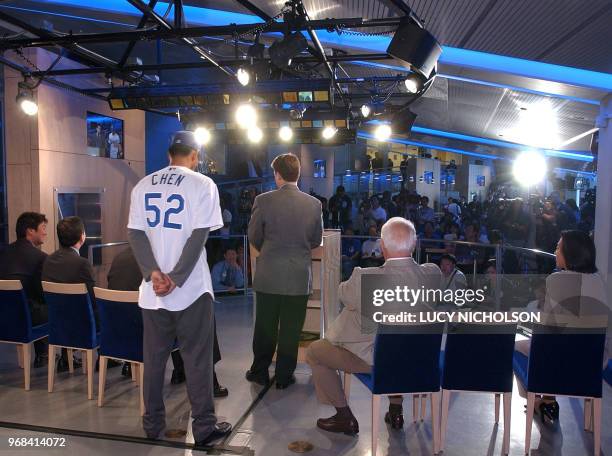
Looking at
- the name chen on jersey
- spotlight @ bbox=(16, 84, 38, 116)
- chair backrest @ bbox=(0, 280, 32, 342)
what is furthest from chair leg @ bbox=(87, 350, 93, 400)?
spotlight @ bbox=(16, 84, 38, 116)

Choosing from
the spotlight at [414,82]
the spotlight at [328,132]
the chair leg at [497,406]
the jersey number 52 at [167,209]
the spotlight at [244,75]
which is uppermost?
the spotlight at [244,75]

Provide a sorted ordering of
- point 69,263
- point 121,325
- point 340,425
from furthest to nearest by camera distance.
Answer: point 69,263 → point 121,325 → point 340,425

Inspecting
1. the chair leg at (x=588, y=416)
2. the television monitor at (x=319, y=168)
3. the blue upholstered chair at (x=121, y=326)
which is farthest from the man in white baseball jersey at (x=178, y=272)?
the television monitor at (x=319, y=168)

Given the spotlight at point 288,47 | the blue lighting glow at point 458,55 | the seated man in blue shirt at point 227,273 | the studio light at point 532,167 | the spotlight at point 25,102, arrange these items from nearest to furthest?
the spotlight at point 288,47
the blue lighting glow at point 458,55
the spotlight at point 25,102
the seated man in blue shirt at point 227,273
the studio light at point 532,167

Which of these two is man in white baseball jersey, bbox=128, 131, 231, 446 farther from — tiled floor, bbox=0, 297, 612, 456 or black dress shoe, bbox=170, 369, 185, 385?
black dress shoe, bbox=170, 369, 185, 385

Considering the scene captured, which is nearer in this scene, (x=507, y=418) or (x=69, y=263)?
(x=507, y=418)

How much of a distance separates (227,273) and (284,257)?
3.82m

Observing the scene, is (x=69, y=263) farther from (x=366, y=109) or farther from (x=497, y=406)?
(x=366, y=109)

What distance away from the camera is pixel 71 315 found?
3.56 m

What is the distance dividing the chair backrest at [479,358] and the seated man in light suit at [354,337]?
330mm

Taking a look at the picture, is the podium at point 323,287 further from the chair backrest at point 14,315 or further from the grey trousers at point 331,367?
the chair backrest at point 14,315

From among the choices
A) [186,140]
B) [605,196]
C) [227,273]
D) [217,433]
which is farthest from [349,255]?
[186,140]

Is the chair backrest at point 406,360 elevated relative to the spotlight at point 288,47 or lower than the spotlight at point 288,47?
lower

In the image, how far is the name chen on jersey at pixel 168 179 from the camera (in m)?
2.70
